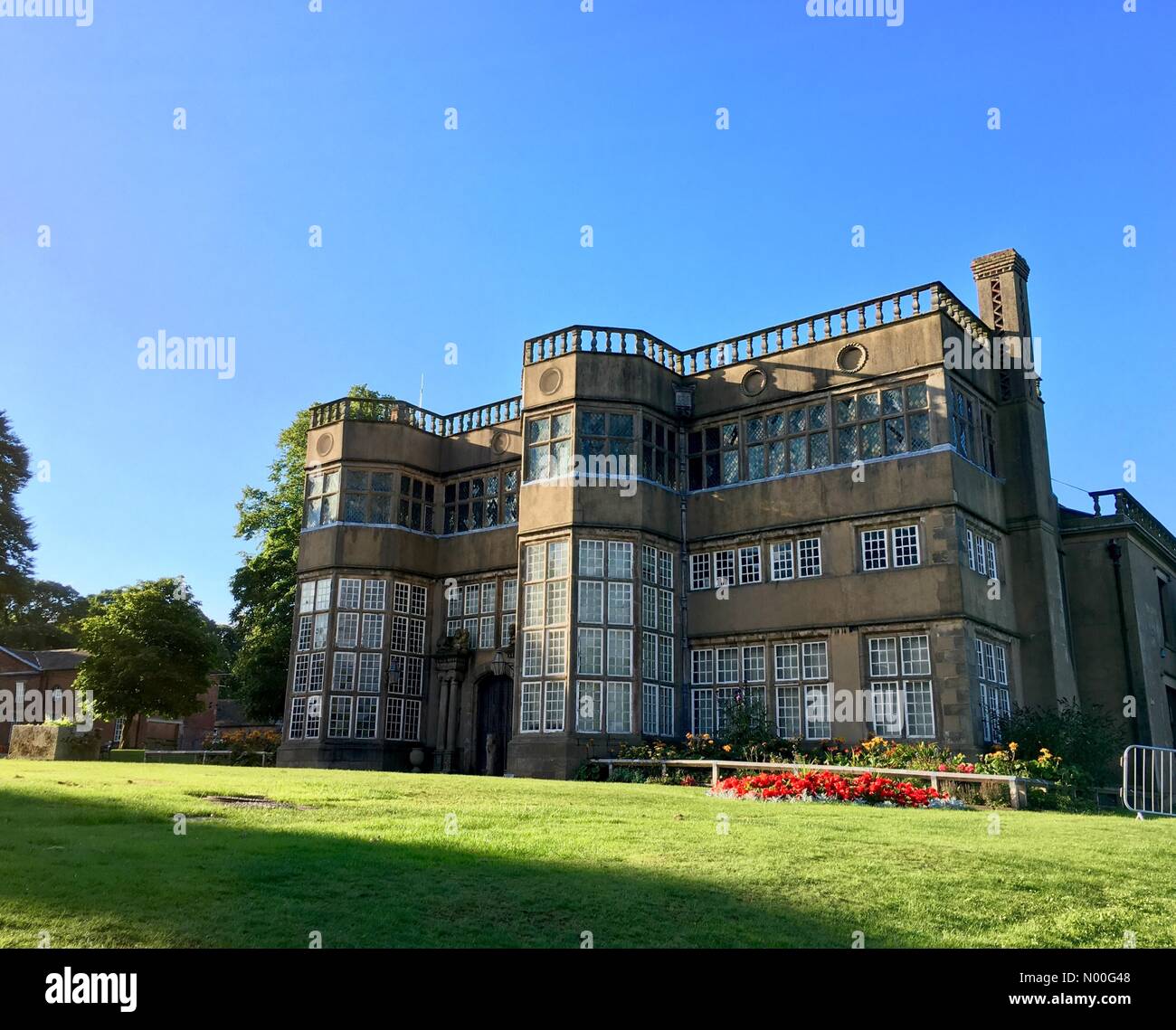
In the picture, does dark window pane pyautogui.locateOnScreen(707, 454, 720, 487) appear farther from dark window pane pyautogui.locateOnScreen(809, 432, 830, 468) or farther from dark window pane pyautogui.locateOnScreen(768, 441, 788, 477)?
dark window pane pyautogui.locateOnScreen(809, 432, 830, 468)

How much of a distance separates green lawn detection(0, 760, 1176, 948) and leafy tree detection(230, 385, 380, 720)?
77.9ft

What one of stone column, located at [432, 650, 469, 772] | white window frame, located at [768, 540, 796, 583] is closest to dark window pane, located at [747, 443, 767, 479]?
white window frame, located at [768, 540, 796, 583]

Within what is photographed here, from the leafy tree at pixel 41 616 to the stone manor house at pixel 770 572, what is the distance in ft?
143

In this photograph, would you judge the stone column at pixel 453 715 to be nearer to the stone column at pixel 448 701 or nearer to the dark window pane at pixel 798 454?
the stone column at pixel 448 701

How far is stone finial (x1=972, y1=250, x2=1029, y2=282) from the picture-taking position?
28234 millimetres

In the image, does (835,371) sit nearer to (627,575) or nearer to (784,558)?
(784,558)

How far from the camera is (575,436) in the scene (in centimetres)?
2705

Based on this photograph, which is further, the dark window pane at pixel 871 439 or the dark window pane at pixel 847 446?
the dark window pane at pixel 847 446

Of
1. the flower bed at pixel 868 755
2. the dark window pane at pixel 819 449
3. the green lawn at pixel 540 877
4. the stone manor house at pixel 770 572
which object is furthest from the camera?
the dark window pane at pixel 819 449

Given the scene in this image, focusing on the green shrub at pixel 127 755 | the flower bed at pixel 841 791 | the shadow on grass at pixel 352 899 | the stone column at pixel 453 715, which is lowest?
the shadow on grass at pixel 352 899

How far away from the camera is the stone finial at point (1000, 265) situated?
28.2m

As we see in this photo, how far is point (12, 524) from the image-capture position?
66.4 meters

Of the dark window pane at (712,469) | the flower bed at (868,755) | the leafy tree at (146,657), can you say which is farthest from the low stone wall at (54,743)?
the dark window pane at (712,469)
